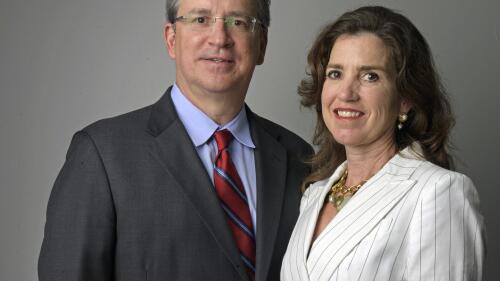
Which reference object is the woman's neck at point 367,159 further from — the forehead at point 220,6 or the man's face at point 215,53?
the forehead at point 220,6

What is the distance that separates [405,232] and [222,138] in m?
0.79

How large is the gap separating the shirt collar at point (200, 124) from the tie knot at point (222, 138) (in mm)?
19

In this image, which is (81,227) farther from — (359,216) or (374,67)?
(374,67)

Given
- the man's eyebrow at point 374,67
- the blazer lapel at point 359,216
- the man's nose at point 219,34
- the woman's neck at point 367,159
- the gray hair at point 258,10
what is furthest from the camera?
the gray hair at point 258,10

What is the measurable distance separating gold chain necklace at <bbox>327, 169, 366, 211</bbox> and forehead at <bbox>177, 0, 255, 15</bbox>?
0.70 metres

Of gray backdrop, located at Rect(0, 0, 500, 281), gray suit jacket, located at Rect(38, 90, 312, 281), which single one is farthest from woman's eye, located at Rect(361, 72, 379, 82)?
gray backdrop, located at Rect(0, 0, 500, 281)

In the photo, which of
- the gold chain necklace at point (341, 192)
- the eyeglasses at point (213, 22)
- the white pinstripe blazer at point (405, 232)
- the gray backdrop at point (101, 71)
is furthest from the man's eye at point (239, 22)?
the gray backdrop at point (101, 71)

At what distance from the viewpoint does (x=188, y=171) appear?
2.64 m

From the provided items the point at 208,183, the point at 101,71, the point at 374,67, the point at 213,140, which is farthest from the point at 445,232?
the point at 101,71

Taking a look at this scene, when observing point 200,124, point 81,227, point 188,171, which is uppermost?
point 200,124

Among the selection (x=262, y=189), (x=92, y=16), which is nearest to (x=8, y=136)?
(x=92, y=16)

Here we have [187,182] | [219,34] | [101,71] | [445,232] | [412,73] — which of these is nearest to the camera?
[445,232]

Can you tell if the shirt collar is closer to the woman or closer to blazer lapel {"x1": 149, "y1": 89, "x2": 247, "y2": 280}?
blazer lapel {"x1": 149, "y1": 89, "x2": 247, "y2": 280}

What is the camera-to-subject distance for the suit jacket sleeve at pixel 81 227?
8.17 ft
